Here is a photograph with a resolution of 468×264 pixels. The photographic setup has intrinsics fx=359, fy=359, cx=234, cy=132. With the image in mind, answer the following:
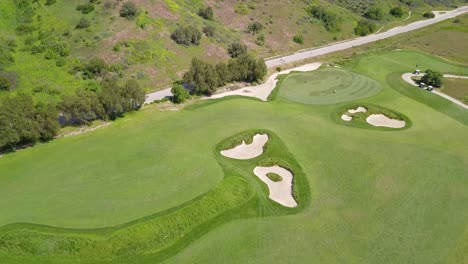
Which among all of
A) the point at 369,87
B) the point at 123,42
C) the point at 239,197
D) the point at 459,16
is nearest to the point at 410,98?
the point at 369,87

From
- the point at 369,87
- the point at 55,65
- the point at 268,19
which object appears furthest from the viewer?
the point at 268,19

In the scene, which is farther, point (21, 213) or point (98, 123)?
point (98, 123)

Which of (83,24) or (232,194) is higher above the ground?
(83,24)

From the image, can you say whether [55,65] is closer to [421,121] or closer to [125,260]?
Result: [125,260]

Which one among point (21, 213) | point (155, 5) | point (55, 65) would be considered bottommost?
point (21, 213)

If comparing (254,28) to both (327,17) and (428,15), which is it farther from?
(428,15)

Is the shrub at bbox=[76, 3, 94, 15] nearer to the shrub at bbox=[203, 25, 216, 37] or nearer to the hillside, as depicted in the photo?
the hillside

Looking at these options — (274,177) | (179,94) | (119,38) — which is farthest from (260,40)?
(274,177)

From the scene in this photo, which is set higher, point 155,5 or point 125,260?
point 155,5
